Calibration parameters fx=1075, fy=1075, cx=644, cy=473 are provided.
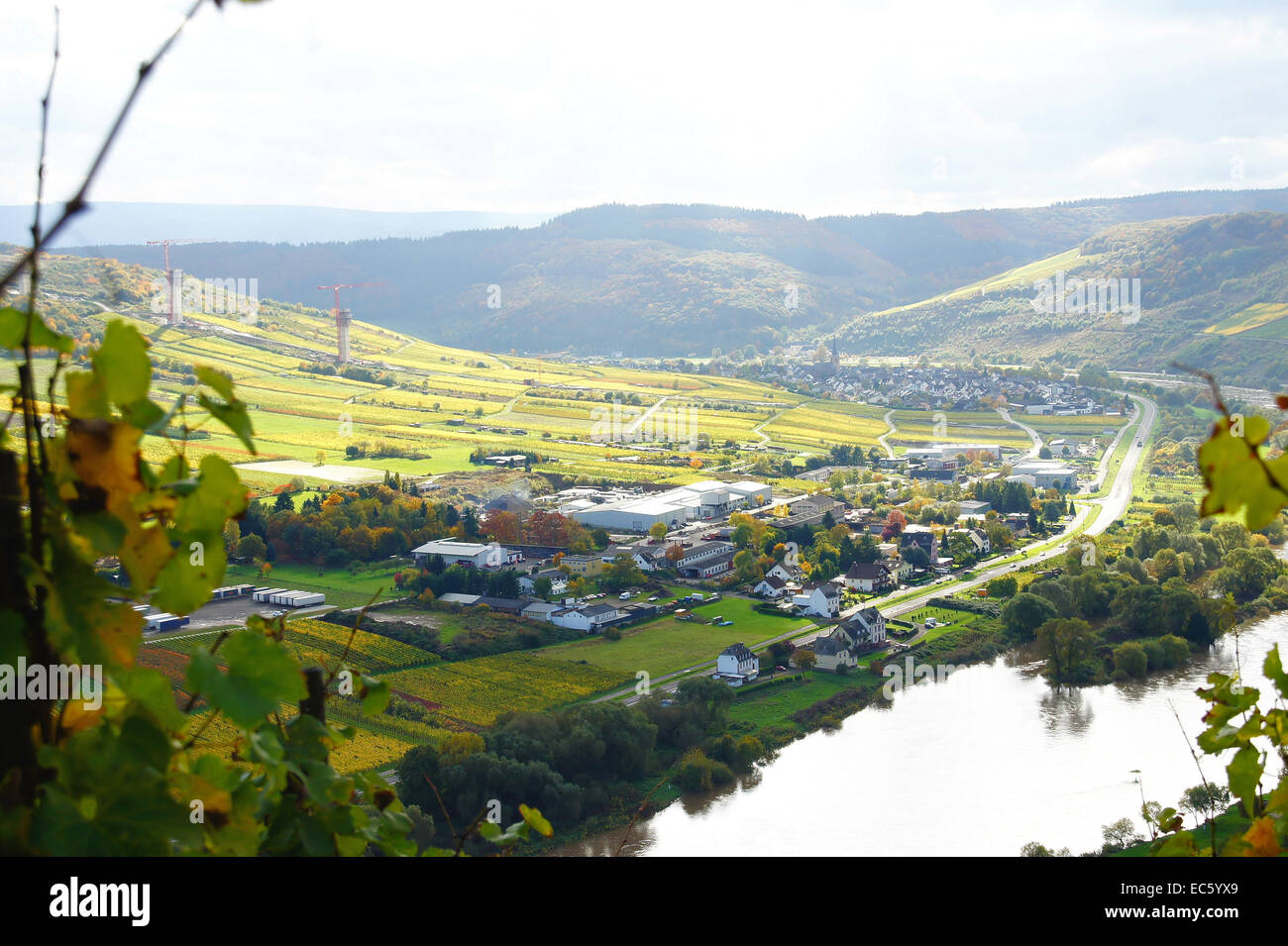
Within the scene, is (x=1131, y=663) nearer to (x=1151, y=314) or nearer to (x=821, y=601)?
(x=821, y=601)

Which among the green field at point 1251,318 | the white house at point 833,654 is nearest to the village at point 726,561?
the white house at point 833,654

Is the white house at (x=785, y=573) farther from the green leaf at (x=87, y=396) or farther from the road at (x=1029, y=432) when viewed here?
the green leaf at (x=87, y=396)

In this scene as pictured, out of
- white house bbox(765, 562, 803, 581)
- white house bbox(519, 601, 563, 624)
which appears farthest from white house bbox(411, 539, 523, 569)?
white house bbox(765, 562, 803, 581)

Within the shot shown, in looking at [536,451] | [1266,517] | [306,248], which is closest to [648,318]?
[306,248]

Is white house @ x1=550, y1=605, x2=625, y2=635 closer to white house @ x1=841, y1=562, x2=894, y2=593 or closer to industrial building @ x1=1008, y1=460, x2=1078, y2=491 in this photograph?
white house @ x1=841, y1=562, x2=894, y2=593

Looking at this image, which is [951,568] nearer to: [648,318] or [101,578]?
[101,578]
